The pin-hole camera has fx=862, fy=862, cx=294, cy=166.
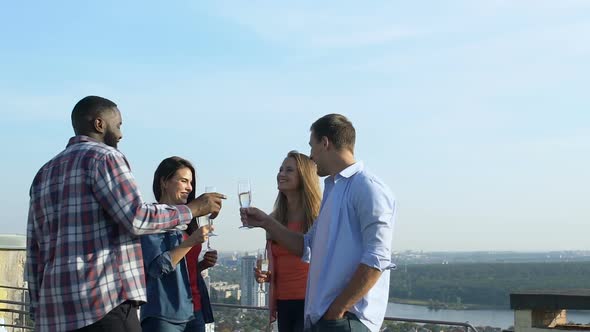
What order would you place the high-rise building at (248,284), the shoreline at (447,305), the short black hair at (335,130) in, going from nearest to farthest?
1. the short black hair at (335,130)
2. the high-rise building at (248,284)
3. the shoreline at (447,305)

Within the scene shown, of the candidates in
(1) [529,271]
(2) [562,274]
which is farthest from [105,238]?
(1) [529,271]

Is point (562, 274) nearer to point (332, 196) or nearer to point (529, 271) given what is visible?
point (529, 271)

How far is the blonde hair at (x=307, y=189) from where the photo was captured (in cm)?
445

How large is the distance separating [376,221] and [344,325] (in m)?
0.42

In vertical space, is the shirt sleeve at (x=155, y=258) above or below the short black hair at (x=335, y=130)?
below

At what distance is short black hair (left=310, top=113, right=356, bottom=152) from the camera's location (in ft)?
11.5

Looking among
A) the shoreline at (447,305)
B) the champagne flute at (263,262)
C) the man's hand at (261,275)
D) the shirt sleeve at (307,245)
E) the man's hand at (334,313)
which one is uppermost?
the shirt sleeve at (307,245)

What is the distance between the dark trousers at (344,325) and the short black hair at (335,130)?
2.27 feet

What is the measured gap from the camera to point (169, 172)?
13.9 feet

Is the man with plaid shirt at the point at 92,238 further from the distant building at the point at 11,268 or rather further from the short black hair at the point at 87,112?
the distant building at the point at 11,268

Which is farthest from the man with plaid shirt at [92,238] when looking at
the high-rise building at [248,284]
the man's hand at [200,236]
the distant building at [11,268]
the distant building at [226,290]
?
the distant building at [11,268]

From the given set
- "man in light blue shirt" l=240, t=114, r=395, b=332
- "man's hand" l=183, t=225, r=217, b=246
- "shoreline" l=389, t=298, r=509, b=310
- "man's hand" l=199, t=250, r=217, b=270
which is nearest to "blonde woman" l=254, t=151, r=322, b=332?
"man's hand" l=199, t=250, r=217, b=270

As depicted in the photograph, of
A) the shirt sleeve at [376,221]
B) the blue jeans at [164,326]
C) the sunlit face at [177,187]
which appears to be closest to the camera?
the shirt sleeve at [376,221]

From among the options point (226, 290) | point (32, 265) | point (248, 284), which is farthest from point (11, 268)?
point (32, 265)
